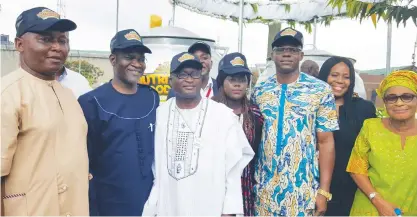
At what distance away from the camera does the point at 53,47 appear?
2297 millimetres

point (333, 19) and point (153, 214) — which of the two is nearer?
point (153, 214)

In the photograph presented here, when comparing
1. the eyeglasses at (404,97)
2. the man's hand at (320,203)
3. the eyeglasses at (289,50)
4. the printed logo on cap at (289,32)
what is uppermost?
the printed logo on cap at (289,32)

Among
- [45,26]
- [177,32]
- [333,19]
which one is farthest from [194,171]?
[333,19]

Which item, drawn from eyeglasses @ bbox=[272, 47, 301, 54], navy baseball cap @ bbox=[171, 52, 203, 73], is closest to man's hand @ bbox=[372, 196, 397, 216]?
eyeglasses @ bbox=[272, 47, 301, 54]

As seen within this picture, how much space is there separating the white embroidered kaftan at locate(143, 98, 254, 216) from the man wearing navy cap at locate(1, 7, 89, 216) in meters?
0.58

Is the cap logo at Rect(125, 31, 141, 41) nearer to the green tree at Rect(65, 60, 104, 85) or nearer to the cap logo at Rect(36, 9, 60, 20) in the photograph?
the cap logo at Rect(36, 9, 60, 20)

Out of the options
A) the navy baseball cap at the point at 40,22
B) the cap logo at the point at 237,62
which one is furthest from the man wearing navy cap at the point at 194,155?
the navy baseball cap at the point at 40,22

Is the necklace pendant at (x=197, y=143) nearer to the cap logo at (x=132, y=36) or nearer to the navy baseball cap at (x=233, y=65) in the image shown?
the navy baseball cap at (x=233, y=65)

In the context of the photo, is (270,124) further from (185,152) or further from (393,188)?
(393,188)

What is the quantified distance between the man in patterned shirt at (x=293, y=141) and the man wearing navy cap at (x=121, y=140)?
0.85 metres

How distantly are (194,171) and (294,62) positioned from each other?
113 cm

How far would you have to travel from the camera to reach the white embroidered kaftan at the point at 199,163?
2.79 metres

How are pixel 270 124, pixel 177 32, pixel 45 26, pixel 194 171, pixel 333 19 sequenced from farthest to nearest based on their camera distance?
pixel 333 19 → pixel 177 32 → pixel 270 124 → pixel 194 171 → pixel 45 26

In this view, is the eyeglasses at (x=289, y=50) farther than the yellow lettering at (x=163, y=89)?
No
